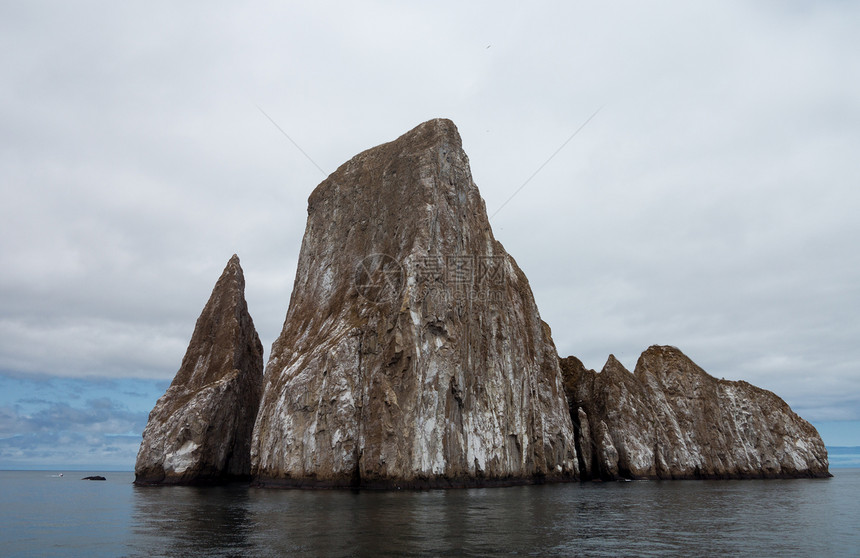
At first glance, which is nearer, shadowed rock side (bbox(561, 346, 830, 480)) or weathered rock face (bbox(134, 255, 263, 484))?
weathered rock face (bbox(134, 255, 263, 484))

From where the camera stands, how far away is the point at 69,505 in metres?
47.1

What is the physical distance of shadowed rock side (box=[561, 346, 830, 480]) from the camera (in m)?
80.9

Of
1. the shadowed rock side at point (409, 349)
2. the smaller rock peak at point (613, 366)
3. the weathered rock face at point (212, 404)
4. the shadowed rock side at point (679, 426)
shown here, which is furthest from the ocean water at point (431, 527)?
the smaller rock peak at point (613, 366)

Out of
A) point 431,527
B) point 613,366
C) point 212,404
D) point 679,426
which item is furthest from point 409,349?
point 679,426

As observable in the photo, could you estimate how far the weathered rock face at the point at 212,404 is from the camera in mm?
66000

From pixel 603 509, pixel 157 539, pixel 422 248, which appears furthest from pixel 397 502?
pixel 422 248

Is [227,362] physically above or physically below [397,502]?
above

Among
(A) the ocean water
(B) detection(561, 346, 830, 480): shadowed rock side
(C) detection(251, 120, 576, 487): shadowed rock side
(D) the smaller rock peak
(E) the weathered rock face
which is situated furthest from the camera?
(D) the smaller rock peak

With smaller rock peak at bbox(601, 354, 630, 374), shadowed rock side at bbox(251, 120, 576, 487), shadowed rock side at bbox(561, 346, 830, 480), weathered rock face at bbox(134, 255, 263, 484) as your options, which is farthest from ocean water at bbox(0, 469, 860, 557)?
smaller rock peak at bbox(601, 354, 630, 374)

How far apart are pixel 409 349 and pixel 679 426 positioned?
5172 cm

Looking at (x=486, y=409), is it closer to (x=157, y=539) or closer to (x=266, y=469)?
(x=266, y=469)

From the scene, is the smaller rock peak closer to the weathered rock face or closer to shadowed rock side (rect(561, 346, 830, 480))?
shadowed rock side (rect(561, 346, 830, 480))

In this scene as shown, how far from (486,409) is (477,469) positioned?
6.57m

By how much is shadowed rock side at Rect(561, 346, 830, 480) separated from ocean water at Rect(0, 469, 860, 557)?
115 feet
